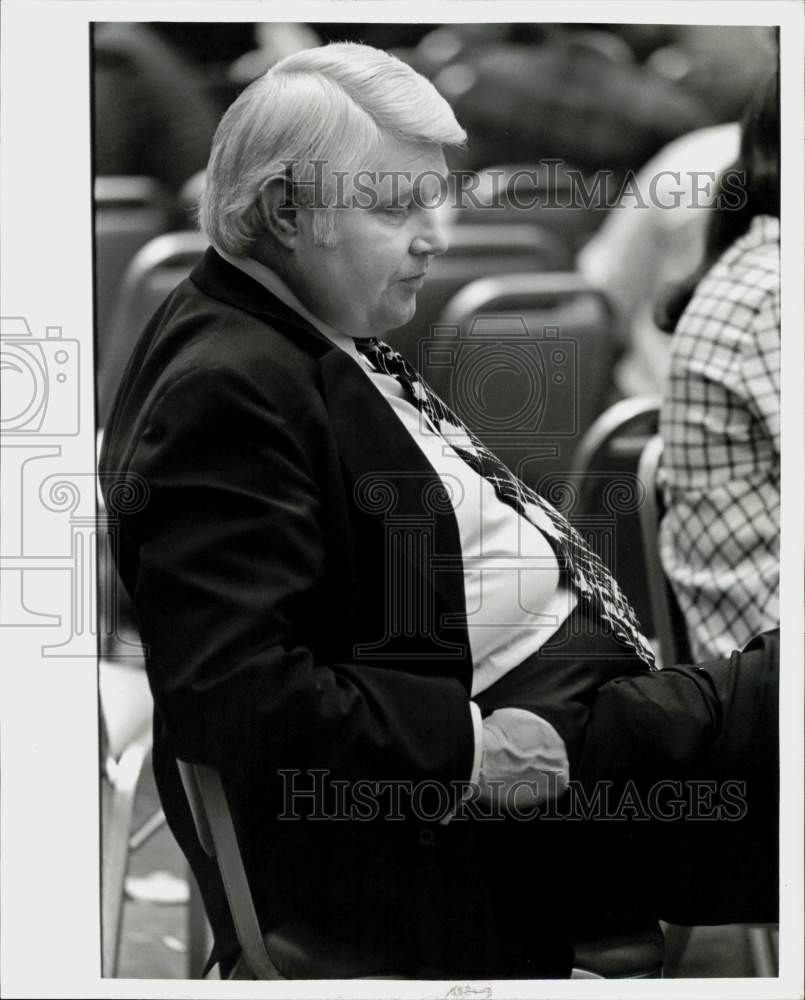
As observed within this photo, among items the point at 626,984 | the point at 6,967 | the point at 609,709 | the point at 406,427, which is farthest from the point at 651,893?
the point at 6,967

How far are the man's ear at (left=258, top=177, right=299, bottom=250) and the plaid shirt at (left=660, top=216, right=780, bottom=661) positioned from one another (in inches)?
20.9

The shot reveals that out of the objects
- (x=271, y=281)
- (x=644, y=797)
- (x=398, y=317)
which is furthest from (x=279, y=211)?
(x=644, y=797)

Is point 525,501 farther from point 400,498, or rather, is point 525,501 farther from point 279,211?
point 279,211

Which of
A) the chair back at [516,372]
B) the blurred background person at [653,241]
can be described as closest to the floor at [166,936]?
the chair back at [516,372]

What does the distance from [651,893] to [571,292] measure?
75 cm

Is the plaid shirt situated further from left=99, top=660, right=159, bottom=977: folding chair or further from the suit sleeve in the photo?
left=99, top=660, right=159, bottom=977: folding chair

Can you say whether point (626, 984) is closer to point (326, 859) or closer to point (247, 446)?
point (326, 859)

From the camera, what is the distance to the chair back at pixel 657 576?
6.33ft

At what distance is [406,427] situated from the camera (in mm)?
1758

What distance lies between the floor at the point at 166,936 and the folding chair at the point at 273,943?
71 millimetres

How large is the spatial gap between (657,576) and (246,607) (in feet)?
1.90

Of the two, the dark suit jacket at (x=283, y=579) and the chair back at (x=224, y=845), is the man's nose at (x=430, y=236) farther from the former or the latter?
the chair back at (x=224, y=845)

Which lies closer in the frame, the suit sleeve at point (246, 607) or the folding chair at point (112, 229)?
the suit sleeve at point (246, 607)

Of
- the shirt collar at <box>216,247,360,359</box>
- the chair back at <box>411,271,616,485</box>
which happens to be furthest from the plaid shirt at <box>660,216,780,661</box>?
the shirt collar at <box>216,247,360,359</box>
